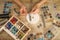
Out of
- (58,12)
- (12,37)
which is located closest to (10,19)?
(12,37)

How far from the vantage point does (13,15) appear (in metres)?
1.34

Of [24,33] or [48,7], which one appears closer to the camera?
[24,33]

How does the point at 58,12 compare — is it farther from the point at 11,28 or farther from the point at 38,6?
the point at 11,28

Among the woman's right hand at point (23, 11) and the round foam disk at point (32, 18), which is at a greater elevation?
the woman's right hand at point (23, 11)

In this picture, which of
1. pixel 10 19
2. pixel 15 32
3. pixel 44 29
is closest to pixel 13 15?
pixel 10 19

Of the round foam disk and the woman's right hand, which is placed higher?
the woman's right hand

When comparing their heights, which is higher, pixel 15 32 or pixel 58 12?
pixel 58 12

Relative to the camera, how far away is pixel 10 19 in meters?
1.32

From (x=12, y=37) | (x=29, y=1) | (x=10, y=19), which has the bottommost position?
(x=12, y=37)

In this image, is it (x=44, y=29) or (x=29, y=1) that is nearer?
(x=44, y=29)

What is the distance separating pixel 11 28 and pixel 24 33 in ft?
0.36

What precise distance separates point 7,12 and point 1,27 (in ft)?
0.44

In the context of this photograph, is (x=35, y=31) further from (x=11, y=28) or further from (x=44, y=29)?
(x=11, y=28)

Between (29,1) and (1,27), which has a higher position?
(29,1)
